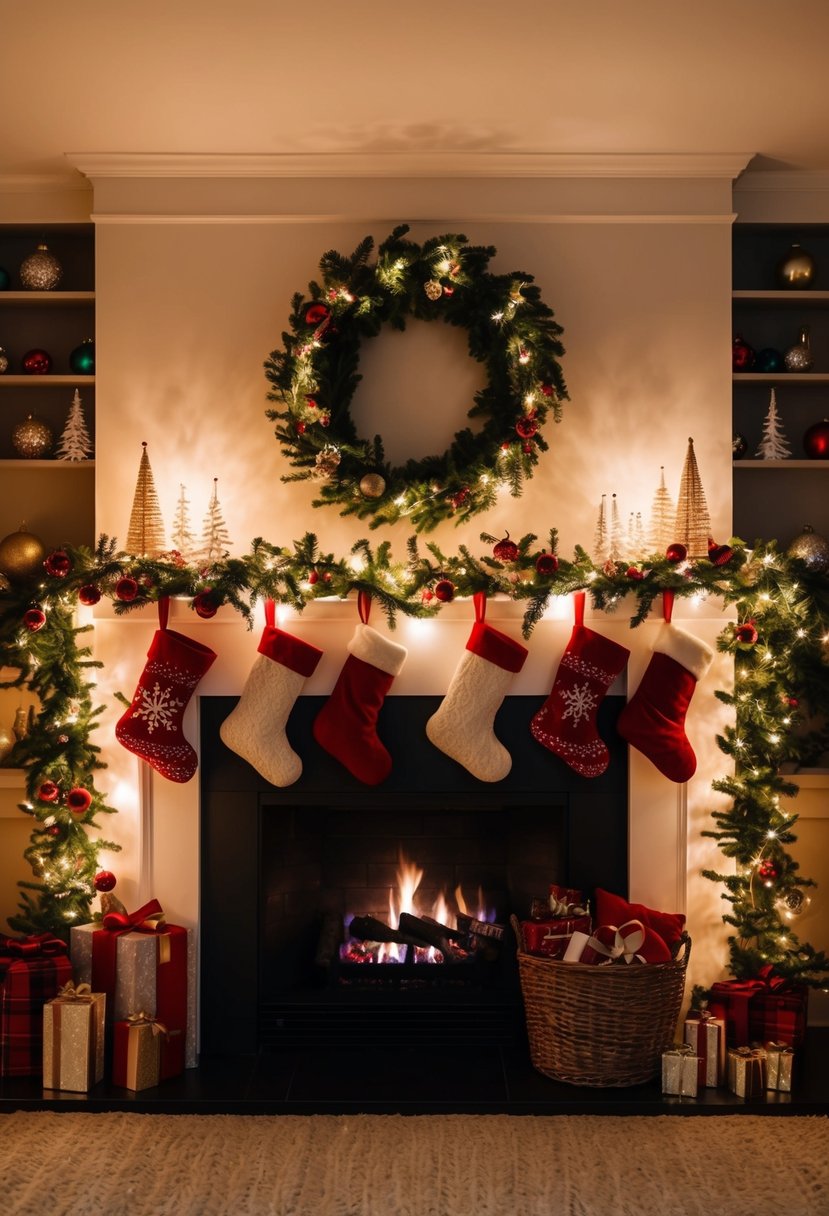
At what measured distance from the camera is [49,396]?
12.5 ft

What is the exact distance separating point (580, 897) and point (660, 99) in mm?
2153

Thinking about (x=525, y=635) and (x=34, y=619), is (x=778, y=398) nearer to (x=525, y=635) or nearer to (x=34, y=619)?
(x=525, y=635)

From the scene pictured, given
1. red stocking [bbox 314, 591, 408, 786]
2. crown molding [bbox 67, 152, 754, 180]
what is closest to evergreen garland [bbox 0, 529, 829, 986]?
red stocking [bbox 314, 591, 408, 786]

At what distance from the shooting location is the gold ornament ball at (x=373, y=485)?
3316 millimetres

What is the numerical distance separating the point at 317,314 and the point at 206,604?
88 centimetres

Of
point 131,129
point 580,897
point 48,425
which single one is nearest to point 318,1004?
point 580,897

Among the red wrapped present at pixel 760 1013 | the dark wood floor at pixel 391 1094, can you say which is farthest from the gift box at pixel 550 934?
the red wrapped present at pixel 760 1013

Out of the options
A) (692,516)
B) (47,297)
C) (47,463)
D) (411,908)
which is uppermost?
(47,297)

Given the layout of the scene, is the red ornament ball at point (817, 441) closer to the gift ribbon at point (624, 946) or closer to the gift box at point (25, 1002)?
the gift ribbon at point (624, 946)

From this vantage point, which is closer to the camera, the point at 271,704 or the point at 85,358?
the point at 271,704

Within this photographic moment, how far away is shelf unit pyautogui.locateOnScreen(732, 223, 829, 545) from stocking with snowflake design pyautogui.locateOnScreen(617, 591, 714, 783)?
75cm

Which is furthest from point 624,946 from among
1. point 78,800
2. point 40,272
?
point 40,272

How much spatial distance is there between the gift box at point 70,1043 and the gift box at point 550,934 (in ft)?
3.75

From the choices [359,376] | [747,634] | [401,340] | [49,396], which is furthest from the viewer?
[49,396]
